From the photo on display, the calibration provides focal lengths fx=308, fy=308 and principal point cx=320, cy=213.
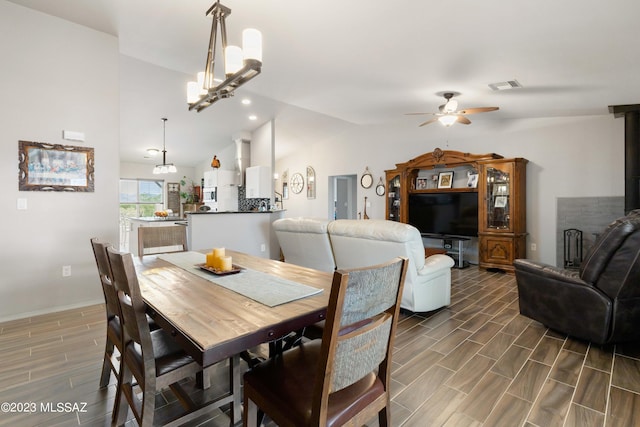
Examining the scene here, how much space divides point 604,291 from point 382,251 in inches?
69.1

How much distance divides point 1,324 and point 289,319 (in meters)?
3.47

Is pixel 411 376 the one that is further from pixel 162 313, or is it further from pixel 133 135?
pixel 133 135

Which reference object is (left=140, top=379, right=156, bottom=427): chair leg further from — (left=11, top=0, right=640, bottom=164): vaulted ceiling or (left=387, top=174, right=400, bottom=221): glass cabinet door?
(left=387, top=174, right=400, bottom=221): glass cabinet door

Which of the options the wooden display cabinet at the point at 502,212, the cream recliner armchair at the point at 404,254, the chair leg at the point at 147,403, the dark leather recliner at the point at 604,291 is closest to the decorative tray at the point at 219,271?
the chair leg at the point at 147,403

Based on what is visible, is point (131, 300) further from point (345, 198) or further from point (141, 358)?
point (345, 198)

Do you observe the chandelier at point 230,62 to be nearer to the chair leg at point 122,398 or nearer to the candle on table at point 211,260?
the candle on table at point 211,260

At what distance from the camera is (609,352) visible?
246cm

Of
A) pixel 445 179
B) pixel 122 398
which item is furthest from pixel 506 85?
pixel 122 398

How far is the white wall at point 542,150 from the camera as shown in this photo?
184 inches

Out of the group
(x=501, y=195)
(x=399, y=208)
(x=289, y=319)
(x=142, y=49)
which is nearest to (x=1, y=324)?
(x=142, y=49)

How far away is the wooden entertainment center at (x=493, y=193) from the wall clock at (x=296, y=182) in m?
3.84

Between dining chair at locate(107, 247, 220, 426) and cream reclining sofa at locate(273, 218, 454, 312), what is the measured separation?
2.06 metres

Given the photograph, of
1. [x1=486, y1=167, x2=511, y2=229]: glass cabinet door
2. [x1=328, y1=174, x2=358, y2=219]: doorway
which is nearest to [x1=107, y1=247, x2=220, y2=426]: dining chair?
[x1=486, y1=167, x2=511, y2=229]: glass cabinet door

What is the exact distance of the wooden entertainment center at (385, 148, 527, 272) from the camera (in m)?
5.11
